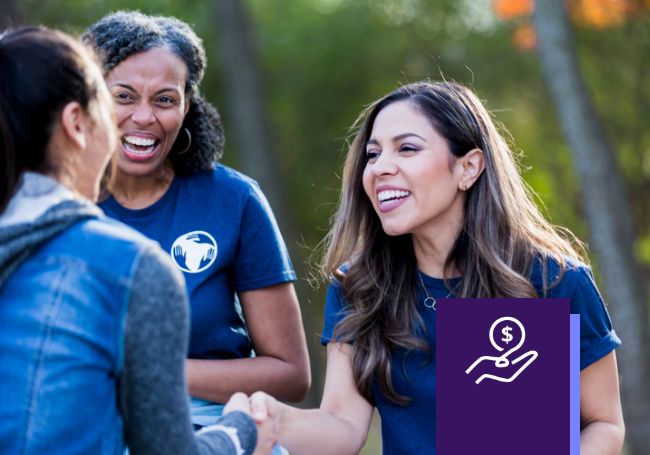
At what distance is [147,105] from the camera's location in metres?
2.20

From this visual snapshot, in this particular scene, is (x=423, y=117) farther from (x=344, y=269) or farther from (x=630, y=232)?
(x=630, y=232)

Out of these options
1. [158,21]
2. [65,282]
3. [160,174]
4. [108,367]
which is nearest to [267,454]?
[108,367]

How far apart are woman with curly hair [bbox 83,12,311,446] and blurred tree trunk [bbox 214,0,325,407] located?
4.10 metres

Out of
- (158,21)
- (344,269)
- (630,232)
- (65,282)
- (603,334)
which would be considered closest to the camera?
(65,282)

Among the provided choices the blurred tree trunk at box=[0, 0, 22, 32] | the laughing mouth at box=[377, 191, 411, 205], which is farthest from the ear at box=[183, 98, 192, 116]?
the blurred tree trunk at box=[0, 0, 22, 32]

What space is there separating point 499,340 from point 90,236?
102cm

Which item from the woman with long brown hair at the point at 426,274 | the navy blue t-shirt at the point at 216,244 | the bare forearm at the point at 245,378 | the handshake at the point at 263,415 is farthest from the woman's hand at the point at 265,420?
the navy blue t-shirt at the point at 216,244

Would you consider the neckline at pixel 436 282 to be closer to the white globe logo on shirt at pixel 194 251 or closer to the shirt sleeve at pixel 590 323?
the shirt sleeve at pixel 590 323

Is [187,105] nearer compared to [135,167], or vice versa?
[135,167]

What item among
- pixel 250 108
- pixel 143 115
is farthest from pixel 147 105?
pixel 250 108

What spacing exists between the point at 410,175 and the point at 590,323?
0.70 metres

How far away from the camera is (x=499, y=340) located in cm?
176

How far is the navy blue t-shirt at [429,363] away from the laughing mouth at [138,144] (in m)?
1.02

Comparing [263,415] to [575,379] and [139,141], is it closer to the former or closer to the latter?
[575,379]
